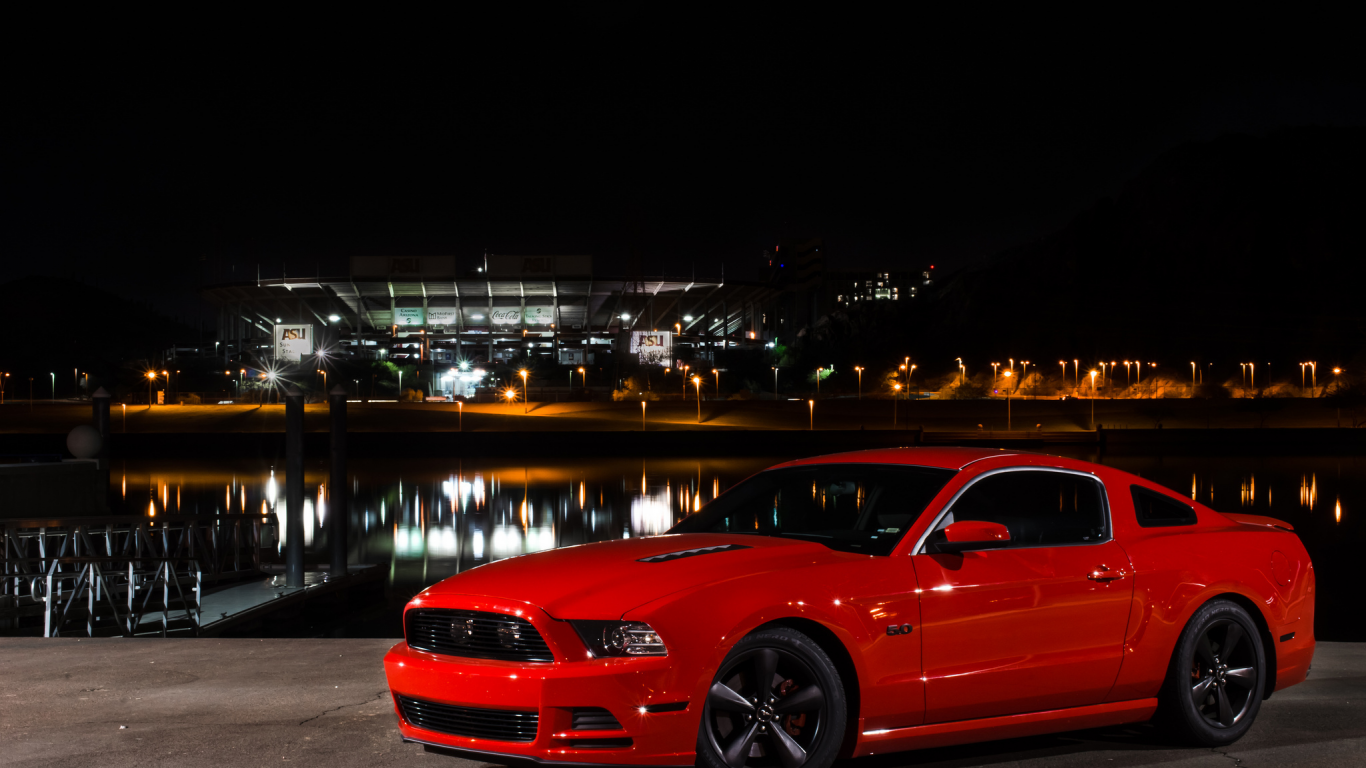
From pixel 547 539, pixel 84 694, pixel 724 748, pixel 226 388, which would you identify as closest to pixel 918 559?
pixel 724 748

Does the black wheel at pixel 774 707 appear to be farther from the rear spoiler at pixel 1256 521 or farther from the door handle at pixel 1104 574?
the rear spoiler at pixel 1256 521

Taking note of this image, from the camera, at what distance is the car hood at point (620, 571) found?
13.6 ft

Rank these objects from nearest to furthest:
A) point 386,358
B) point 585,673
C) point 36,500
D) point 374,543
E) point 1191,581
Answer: point 585,673 → point 1191,581 → point 36,500 → point 374,543 → point 386,358

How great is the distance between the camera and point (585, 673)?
13.1 ft

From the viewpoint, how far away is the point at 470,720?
4.23 meters

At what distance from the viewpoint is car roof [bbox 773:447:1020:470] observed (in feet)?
17.0

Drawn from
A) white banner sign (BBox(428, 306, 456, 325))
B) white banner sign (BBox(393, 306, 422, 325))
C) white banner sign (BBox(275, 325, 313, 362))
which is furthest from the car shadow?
white banner sign (BBox(393, 306, 422, 325))

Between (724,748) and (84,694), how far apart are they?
411 cm

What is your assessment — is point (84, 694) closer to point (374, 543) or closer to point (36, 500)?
point (36, 500)

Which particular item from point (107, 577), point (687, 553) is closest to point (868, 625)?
point (687, 553)

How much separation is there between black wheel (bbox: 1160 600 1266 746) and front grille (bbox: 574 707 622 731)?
2893mm

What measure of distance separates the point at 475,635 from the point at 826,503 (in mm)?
1979

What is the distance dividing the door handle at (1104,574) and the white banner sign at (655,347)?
108 m

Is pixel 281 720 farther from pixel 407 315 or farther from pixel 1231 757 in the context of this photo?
pixel 407 315
